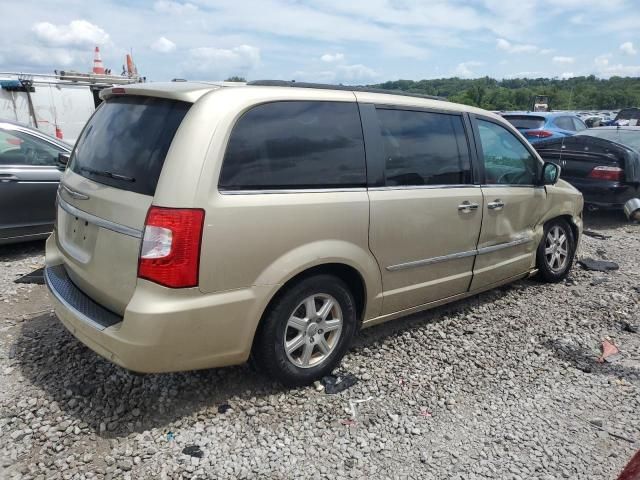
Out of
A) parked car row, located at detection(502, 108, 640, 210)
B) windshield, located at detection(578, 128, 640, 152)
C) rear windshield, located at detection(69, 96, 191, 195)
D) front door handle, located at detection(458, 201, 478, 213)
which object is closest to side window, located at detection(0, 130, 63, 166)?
rear windshield, located at detection(69, 96, 191, 195)

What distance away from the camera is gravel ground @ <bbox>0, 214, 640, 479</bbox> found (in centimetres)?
252

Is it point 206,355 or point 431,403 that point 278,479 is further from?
point 431,403

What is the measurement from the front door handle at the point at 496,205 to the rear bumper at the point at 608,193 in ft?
15.3

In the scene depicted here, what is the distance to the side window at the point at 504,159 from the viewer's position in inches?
161

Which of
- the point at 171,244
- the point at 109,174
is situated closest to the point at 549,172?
the point at 171,244

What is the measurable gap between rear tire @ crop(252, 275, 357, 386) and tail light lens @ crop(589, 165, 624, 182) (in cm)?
633

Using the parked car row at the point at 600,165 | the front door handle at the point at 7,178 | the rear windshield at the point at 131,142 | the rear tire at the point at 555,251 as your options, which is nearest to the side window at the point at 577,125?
the parked car row at the point at 600,165

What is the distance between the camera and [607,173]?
25.5ft

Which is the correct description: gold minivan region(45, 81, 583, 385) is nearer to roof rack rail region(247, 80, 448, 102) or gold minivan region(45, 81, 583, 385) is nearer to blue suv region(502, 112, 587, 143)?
roof rack rail region(247, 80, 448, 102)

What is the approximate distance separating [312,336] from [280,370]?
285 millimetres

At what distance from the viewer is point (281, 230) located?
8.89ft

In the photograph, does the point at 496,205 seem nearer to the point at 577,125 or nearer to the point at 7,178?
the point at 7,178

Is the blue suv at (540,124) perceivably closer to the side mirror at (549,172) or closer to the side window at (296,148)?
the side mirror at (549,172)

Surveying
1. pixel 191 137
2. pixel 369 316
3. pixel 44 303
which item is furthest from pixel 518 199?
pixel 44 303
